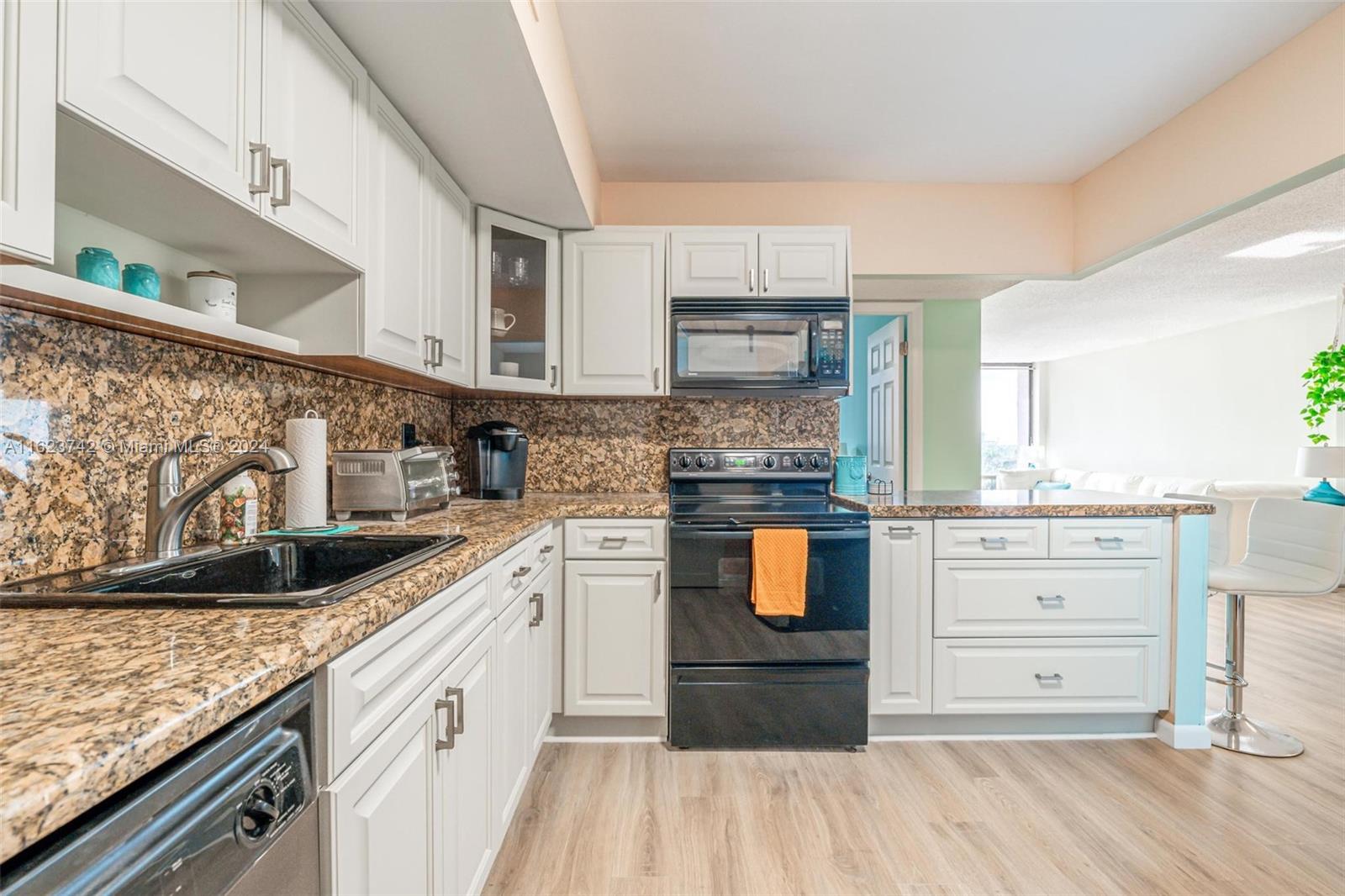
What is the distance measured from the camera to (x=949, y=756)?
2.30 m

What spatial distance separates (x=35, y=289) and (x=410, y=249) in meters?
1.04

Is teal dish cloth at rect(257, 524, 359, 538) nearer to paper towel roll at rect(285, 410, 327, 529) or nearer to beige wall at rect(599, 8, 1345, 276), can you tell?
paper towel roll at rect(285, 410, 327, 529)

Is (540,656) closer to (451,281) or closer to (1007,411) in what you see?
(451,281)

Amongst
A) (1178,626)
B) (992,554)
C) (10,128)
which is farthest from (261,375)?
(1178,626)

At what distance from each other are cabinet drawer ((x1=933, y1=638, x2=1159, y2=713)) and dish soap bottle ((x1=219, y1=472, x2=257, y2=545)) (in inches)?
89.6

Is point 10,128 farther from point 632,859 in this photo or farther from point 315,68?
point 632,859

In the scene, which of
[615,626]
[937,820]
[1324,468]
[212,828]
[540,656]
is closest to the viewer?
[212,828]

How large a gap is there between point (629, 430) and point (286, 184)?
1981mm

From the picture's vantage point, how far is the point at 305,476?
5.55 ft

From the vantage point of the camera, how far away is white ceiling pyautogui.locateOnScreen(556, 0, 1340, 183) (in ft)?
6.55

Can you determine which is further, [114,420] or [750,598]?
[750,598]

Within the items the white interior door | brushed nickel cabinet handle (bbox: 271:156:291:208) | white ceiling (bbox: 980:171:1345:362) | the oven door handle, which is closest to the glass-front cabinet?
the oven door handle

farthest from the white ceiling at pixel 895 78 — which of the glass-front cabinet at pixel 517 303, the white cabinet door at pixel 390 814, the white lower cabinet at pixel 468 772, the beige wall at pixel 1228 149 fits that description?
the white cabinet door at pixel 390 814

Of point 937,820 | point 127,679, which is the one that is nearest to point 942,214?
point 937,820
